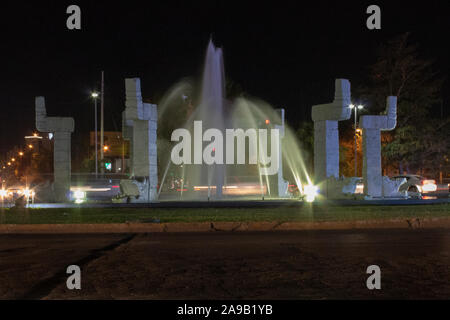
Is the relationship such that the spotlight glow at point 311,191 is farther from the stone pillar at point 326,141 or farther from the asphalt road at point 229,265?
the asphalt road at point 229,265

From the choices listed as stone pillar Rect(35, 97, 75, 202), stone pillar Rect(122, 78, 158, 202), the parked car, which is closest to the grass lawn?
stone pillar Rect(122, 78, 158, 202)

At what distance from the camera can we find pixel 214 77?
28.5 m

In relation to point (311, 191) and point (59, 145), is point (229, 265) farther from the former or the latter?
point (59, 145)

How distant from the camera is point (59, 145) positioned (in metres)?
25.5

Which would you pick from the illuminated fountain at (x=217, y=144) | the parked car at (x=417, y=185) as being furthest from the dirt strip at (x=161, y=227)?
the parked car at (x=417, y=185)

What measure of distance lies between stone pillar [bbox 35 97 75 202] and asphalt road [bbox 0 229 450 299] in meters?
12.5

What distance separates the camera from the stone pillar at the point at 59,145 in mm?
25344

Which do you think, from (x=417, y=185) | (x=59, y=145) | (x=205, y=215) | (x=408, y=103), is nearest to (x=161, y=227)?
(x=205, y=215)

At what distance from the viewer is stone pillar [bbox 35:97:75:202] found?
25.3 meters

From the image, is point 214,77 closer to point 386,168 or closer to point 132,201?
point 132,201

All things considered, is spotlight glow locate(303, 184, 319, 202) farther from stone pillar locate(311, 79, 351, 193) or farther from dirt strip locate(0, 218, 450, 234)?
dirt strip locate(0, 218, 450, 234)

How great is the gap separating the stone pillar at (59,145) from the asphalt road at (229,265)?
12.5m

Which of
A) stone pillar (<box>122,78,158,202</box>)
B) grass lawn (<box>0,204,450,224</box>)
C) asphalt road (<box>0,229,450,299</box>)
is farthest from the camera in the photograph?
stone pillar (<box>122,78,158,202</box>)
